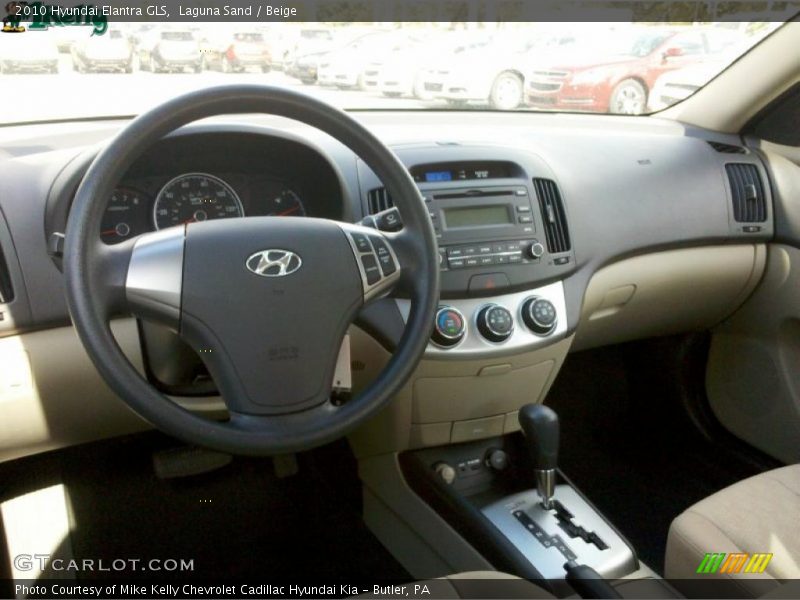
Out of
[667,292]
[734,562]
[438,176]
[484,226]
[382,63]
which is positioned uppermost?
[382,63]

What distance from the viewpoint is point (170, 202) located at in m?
1.47

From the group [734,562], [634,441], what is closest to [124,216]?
[734,562]

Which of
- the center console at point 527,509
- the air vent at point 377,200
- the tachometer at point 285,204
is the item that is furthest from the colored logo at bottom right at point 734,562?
the tachometer at point 285,204

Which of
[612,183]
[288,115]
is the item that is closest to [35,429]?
[288,115]

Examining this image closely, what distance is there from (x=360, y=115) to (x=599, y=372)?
1140 mm

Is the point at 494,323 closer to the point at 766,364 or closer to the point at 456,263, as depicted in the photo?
the point at 456,263

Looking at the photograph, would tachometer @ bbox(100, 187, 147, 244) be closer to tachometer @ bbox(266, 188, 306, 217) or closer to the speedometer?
the speedometer

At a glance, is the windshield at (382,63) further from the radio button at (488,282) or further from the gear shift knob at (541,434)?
the gear shift knob at (541,434)

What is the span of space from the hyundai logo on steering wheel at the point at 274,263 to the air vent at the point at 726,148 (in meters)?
1.53

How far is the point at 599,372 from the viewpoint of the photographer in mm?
2555

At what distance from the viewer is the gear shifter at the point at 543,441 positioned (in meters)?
1.69

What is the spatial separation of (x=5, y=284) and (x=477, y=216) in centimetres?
95

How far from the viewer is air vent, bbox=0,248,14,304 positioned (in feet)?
4.45

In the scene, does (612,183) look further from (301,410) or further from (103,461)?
(103,461)
